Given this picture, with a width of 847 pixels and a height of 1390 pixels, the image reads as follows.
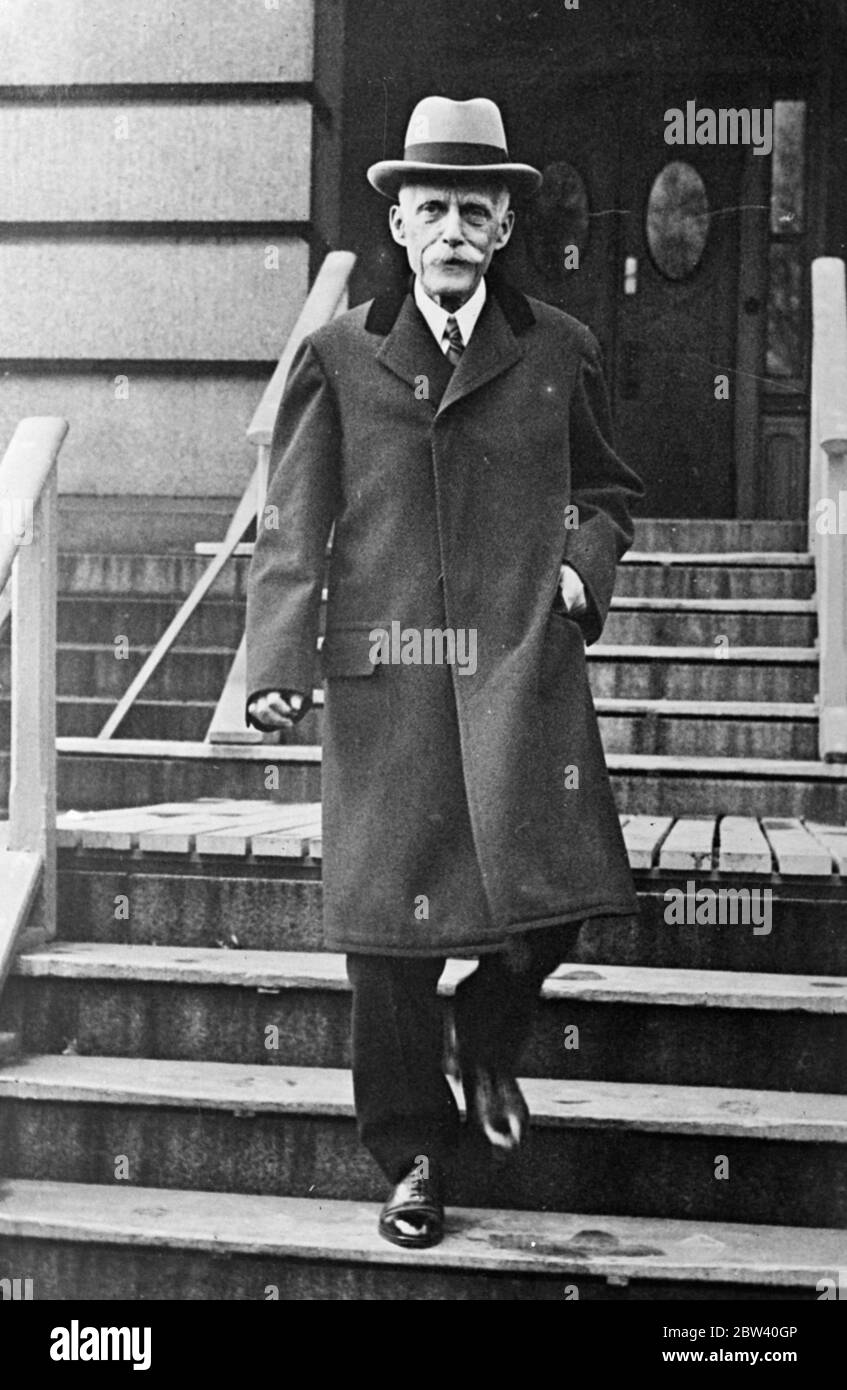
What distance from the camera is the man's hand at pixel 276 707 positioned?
2.72 metres

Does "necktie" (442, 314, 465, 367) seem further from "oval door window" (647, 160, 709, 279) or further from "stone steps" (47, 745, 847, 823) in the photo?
"oval door window" (647, 160, 709, 279)

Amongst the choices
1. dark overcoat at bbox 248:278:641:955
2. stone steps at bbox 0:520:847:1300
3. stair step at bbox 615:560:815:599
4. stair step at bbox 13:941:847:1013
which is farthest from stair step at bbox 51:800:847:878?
stair step at bbox 615:560:815:599

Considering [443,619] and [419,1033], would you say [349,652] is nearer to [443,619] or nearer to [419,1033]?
[443,619]

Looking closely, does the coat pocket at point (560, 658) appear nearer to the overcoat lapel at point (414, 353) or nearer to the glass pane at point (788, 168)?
the overcoat lapel at point (414, 353)

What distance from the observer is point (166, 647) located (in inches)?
190

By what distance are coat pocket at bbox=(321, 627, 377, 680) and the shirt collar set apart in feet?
1.60

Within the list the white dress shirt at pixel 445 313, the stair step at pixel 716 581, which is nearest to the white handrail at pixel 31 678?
the white dress shirt at pixel 445 313

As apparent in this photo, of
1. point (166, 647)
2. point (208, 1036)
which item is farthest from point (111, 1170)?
point (166, 647)

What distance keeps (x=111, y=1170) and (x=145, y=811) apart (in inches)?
41.2

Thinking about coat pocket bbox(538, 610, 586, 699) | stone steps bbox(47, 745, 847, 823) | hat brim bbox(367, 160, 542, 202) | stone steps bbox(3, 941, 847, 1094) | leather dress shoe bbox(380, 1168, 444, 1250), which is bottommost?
leather dress shoe bbox(380, 1168, 444, 1250)

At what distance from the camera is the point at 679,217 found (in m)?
7.33

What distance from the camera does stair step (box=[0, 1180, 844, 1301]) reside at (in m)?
2.70

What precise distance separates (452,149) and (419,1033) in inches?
54.9
